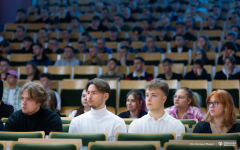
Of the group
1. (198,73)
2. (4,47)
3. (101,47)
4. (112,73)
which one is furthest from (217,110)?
(4,47)

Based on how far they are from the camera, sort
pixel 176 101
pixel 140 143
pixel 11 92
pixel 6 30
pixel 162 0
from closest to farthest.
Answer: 1. pixel 140 143
2. pixel 176 101
3. pixel 11 92
4. pixel 6 30
5. pixel 162 0

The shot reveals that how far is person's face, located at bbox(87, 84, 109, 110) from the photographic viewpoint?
87.4 inches

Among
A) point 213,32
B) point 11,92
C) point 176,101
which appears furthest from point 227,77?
point 11,92

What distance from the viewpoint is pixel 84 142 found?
1885mm

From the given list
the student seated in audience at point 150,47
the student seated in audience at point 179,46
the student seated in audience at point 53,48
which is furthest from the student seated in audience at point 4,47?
the student seated in audience at point 179,46

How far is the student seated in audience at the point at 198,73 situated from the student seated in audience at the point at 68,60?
1970 mm

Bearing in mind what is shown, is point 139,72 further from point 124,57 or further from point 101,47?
point 101,47

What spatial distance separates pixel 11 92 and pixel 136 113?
199 centimetres

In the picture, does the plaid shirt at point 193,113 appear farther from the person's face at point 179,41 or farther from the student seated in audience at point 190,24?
the student seated in audience at point 190,24

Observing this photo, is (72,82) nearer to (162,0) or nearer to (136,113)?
(136,113)

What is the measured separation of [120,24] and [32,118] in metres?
5.04

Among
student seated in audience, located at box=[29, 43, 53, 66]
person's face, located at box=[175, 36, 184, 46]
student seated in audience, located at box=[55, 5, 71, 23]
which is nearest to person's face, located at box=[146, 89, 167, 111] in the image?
person's face, located at box=[175, 36, 184, 46]

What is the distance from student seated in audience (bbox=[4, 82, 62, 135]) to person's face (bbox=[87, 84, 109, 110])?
0.27 meters

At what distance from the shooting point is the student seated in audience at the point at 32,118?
2.25 m
